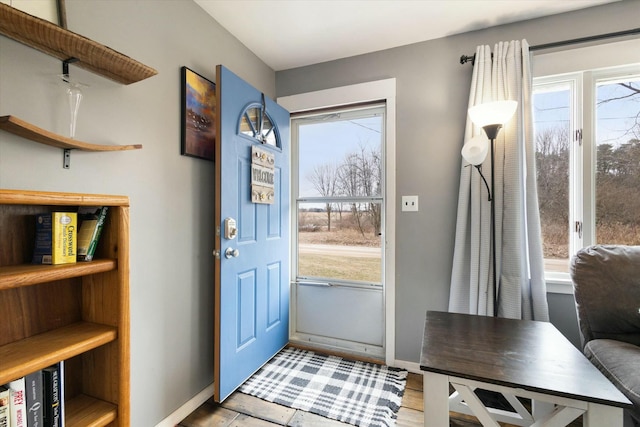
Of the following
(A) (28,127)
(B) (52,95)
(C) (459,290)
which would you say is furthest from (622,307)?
(B) (52,95)

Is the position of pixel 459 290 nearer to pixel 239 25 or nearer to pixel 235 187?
pixel 235 187

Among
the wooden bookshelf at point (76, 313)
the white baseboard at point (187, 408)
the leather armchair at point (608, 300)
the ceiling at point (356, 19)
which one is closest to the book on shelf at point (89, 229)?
the wooden bookshelf at point (76, 313)

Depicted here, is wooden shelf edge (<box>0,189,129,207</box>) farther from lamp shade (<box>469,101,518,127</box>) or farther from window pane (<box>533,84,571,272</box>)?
window pane (<box>533,84,571,272</box>)

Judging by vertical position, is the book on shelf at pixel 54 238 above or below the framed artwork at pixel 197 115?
below

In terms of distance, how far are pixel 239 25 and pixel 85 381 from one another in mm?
2109

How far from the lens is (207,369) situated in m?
1.79

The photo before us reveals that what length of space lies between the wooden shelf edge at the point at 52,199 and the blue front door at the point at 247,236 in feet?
2.21

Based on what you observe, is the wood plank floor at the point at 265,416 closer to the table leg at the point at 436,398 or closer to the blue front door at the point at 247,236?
the blue front door at the point at 247,236

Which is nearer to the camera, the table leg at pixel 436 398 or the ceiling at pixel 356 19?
the table leg at pixel 436 398

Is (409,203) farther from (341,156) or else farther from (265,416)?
(265,416)

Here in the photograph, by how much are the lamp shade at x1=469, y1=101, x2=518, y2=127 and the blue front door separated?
1380 mm

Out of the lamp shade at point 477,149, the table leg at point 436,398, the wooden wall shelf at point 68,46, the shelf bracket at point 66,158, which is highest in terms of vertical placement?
the wooden wall shelf at point 68,46

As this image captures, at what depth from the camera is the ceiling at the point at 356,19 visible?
1.68 metres

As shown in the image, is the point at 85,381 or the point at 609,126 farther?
Answer: the point at 609,126
